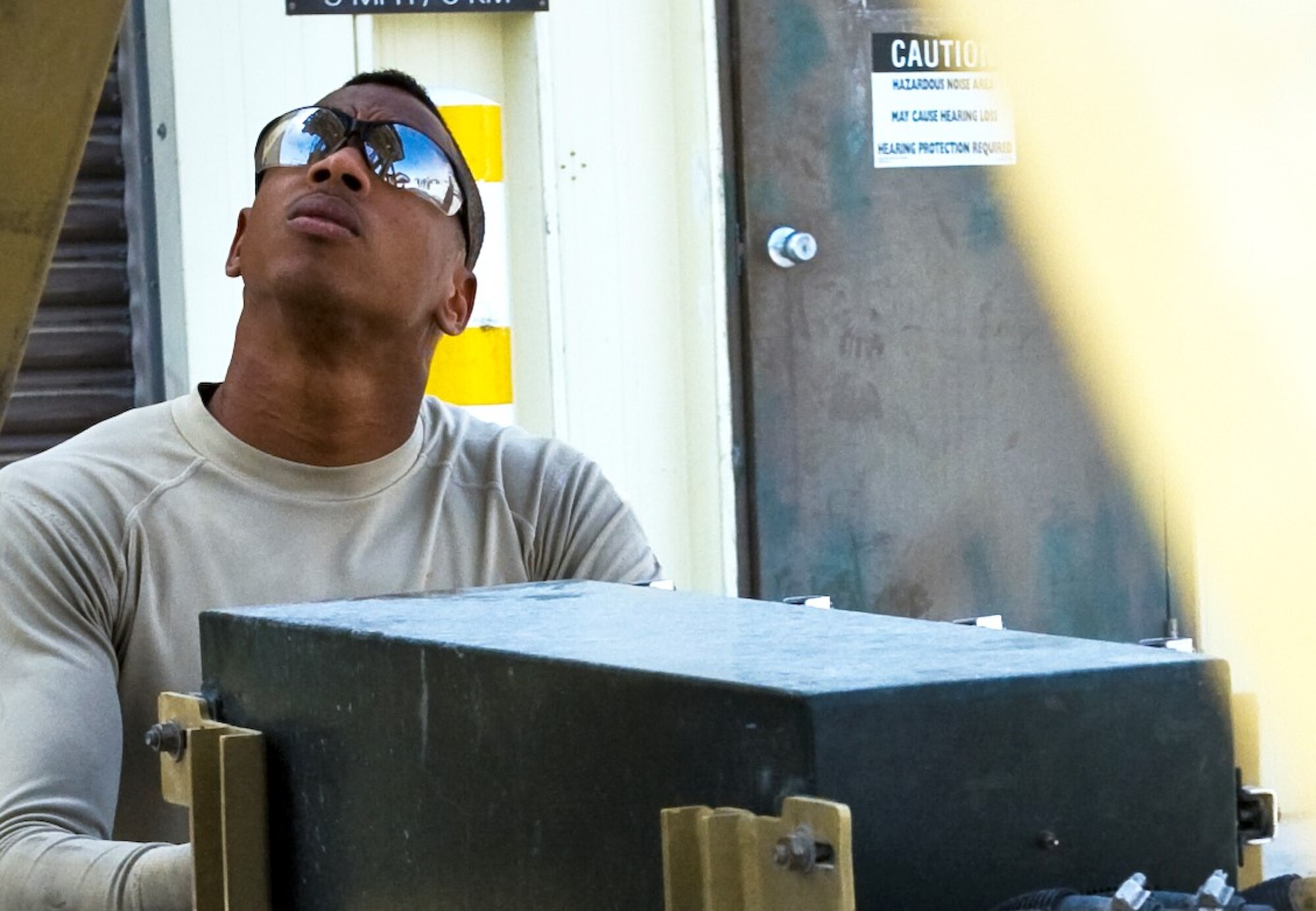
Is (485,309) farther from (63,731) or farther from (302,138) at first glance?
(63,731)

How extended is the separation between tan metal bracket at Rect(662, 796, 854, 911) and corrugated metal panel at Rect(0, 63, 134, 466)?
3.35 metres

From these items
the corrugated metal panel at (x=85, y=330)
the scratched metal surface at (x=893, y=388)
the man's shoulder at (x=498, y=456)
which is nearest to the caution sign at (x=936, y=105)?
the scratched metal surface at (x=893, y=388)

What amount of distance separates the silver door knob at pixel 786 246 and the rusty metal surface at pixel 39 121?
3567mm

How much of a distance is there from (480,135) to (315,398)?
2021 millimetres

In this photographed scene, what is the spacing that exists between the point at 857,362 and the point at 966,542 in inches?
19.1

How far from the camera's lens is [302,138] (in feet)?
8.65

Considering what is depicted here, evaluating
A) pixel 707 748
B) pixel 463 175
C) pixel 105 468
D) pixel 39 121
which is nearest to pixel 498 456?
pixel 463 175

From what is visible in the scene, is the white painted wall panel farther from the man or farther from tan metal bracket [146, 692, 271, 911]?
tan metal bracket [146, 692, 271, 911]

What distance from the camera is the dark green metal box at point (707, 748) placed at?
1211 mm

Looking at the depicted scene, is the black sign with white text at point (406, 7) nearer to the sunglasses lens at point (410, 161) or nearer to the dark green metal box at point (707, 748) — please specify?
the sunglasses lens at point (410, 161)

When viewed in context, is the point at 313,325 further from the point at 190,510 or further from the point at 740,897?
the point at 740,897

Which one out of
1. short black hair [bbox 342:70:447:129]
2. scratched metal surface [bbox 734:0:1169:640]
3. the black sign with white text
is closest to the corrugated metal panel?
the black sign with white text

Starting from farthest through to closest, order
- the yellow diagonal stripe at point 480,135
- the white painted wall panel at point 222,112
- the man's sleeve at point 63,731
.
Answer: the yellow diagonal stripe at point 480,135, the white painted wall panel at point 222,112, the man's sleeve at point 63,731

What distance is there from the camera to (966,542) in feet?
16.2
